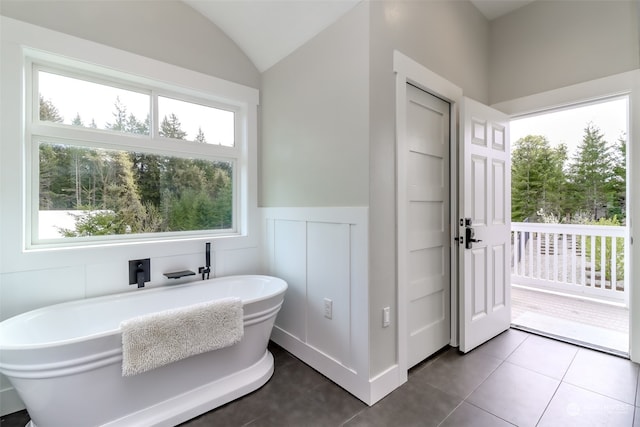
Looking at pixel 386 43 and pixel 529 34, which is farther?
pixel 529 34

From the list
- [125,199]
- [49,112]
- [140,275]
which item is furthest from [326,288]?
[49,112]

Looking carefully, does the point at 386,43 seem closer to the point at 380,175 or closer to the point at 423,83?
the point at 423,83

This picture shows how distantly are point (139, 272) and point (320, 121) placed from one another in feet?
5.80

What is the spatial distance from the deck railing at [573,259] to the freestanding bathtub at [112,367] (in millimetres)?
3947

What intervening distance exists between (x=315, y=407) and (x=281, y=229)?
53.2 inches

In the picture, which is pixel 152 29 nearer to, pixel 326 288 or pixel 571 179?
pixel 326 288

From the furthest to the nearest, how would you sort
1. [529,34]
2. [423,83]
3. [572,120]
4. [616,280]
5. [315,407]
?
[572,120] < [616,280] < [529,34] < [423,83] < [315,407]

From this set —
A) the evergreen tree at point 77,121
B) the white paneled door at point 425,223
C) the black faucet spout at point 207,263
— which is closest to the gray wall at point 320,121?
the white paneled door at point 425,223

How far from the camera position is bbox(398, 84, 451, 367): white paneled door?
2.03 m

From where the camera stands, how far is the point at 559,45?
2432mm

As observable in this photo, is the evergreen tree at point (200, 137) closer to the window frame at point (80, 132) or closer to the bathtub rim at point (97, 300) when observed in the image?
the window frame at point (80, 132)

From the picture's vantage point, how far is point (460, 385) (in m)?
1.87

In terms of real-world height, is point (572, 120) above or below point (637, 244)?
above

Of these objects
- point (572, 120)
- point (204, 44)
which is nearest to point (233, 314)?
point (204, 44)
